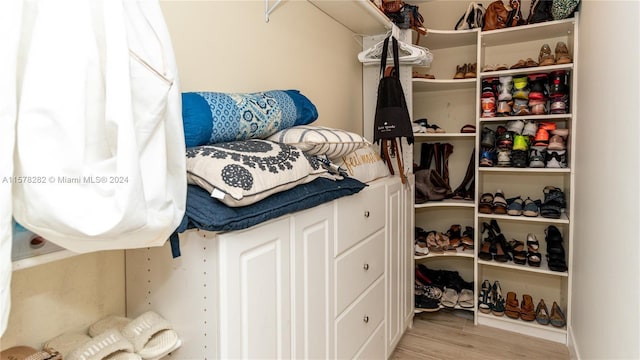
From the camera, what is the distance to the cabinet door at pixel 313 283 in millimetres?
1148

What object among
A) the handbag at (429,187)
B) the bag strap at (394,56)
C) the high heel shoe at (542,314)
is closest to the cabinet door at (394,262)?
the handbag at (429,187)

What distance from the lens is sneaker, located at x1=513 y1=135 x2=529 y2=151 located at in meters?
2.44

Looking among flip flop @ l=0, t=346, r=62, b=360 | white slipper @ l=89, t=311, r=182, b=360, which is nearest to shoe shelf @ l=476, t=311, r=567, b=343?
white slipper @ l=89, t=311, r=182, b=360

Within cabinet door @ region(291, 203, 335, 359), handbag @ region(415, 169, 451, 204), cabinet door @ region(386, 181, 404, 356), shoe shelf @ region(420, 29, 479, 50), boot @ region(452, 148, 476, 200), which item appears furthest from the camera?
boot @ region(452, 148, 476, 200)

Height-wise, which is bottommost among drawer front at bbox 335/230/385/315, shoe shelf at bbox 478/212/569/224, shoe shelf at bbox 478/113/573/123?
drawer front at bbox 335/230/385/315

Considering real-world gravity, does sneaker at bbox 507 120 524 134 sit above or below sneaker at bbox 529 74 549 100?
below

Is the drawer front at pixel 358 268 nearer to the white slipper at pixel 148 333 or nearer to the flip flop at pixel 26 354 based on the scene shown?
the white slipper at pixel 148 333

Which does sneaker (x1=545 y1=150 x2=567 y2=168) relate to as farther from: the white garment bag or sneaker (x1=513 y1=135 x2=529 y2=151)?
the white garment bag

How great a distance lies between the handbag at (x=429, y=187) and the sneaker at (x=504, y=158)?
0.40 meters

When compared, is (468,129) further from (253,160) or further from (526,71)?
(253,160)

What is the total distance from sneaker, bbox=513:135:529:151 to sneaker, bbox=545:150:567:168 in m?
0.15

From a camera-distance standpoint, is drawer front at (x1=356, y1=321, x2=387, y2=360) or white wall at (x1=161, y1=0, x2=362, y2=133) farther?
drawer front at (x1=356, y1=321, x2=387, y2=360)

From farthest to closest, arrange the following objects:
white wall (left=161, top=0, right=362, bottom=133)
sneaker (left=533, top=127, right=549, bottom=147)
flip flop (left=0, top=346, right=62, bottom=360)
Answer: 1. sneaker (left=533, top=127, right=549, bottom=147)
2. white wall (left=161, top=0, right=362, bottom=133)
3. flip flop (left=0, top=346, right=62, bottom=360)

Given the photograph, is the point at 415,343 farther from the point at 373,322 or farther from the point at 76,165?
the point at 76,165
